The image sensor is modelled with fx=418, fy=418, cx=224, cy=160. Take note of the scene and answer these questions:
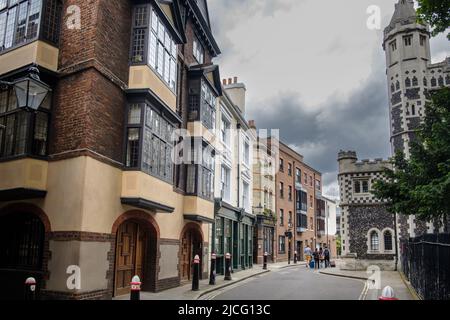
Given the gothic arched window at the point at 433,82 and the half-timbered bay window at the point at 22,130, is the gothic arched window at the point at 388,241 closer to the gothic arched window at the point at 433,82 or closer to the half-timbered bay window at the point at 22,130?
the gothic arched window at the point at 433,82

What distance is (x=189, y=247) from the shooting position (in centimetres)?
1908

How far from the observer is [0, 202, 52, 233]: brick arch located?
37.2ft

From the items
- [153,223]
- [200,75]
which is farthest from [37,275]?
[200,75]

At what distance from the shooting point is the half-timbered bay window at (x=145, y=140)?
1294 cm

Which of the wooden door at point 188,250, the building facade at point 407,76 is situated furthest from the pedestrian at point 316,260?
the wooden door at point 188,250

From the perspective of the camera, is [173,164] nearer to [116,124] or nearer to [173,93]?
[173,93]

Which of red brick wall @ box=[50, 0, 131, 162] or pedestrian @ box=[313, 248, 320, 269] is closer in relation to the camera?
red brick wall @ box=[50, 0, 131, 162]

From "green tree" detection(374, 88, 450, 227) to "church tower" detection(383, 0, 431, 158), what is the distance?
36.9 ft

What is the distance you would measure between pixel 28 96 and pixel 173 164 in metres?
8.87

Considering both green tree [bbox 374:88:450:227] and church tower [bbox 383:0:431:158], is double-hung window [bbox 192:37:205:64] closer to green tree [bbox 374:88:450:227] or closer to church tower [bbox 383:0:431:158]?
green tree [bbox 374:88:450:227]

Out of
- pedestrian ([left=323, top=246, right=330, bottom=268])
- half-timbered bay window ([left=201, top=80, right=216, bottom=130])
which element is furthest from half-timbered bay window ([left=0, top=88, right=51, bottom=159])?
pedestrian ([left=323, top=246, right=330, bottom=268])

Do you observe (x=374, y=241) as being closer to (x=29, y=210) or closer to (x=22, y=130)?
(x=29, y=210)

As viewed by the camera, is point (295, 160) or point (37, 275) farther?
point (295, 160)

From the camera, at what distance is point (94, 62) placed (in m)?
11.6
